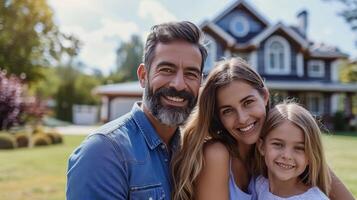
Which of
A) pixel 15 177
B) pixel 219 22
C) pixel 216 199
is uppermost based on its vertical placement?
pixel 219 22

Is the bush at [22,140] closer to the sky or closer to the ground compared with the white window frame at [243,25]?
closer to the ground

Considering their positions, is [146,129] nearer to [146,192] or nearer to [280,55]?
[146,192]

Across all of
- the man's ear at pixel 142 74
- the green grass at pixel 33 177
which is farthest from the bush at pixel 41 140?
the man's ear at pixel 142 74

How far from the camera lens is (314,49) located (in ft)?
108

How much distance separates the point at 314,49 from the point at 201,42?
31.7m

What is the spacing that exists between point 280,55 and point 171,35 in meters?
29.1

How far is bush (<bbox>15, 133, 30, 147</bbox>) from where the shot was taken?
18775 mm

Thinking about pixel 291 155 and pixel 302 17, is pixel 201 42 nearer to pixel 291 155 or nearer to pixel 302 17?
pixel 291 155

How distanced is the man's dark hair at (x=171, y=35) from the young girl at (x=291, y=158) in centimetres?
71

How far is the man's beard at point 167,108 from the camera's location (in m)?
2.68

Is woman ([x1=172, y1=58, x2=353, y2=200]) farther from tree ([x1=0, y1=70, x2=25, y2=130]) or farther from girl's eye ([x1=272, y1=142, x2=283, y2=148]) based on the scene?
tree ([x1=0, y1=70, x2=25, y2=130])

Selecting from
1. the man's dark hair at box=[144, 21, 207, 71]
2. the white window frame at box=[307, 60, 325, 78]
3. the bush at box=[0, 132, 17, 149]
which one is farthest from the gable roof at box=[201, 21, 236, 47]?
the man's dark hair at box=[144, 21, 207, 71]

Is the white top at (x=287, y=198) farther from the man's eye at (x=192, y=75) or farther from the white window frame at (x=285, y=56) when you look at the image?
the white window frame at (x=285, y=56)

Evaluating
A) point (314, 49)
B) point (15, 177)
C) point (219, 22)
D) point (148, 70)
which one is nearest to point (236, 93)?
point (148, 70)
